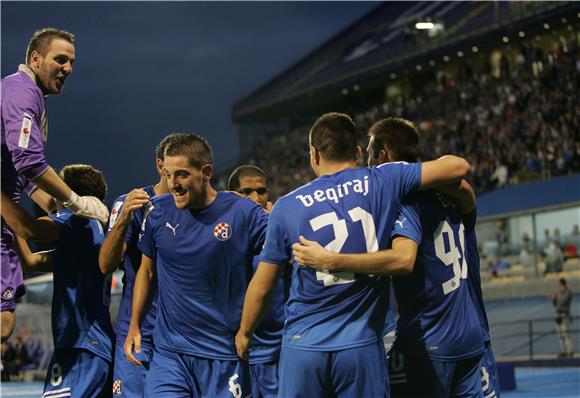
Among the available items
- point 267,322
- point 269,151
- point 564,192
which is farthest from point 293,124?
point 267,322

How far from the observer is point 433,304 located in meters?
5.89

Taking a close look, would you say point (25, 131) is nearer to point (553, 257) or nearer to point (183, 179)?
point (183, 179)

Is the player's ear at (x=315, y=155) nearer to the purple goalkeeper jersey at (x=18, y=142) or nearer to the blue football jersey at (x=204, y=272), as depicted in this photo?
the blue football jersey at (x=204, y=272)

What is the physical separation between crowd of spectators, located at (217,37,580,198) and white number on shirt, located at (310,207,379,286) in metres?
23.6

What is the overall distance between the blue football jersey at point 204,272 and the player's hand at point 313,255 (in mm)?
1140

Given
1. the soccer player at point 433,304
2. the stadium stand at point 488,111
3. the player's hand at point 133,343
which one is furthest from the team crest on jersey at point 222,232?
the stadium stand at point 488,111

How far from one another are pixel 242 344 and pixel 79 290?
1476 millimetres

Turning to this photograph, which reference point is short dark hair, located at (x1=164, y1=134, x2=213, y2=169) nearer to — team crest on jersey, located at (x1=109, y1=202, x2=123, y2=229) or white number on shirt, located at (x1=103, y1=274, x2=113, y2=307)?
team crest on jersey, located at (x1=109, y1=202, x2=123, y2=229)

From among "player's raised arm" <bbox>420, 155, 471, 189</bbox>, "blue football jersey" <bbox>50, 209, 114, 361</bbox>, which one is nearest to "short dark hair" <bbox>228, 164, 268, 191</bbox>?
"blue football jersey" <bbox>50, 209, 114, 361</bbox>

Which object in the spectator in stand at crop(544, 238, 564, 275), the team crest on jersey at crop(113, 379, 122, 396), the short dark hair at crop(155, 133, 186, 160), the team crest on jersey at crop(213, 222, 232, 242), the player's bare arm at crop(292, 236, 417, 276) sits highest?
the short dark hair at crop(155, 133, 186, 160)

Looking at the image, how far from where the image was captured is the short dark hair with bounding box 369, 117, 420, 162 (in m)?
5.97

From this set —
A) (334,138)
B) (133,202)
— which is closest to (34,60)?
(133,202)

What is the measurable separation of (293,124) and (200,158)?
50573 mm

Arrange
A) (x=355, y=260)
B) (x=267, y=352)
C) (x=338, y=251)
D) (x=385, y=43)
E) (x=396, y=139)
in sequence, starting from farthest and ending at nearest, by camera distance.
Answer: (x=385, y=43)
(x=267, y=352)
(x=396, y=139)
(x=338, y=251)
(x=355, y=260)
